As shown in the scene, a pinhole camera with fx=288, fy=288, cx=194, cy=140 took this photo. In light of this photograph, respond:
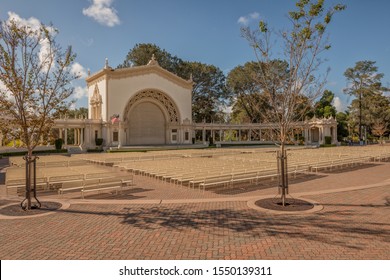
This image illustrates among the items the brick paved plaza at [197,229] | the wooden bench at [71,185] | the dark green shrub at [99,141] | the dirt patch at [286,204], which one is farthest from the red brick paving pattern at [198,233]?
the dark green shrub at [99,141]

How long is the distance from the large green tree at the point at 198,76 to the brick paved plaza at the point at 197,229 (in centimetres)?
6381

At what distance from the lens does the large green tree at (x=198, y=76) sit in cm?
7308

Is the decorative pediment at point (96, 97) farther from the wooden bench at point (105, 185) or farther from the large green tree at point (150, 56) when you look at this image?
the wooden bench at point (105, 185)

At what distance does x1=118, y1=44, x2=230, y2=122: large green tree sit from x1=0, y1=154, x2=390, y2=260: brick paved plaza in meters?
63.8

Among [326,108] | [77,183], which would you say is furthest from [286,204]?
[326,108]

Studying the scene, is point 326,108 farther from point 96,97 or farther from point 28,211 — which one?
point 28,211

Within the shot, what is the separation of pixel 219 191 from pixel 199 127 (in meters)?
54.2

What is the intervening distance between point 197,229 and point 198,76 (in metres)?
72.3

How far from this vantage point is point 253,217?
9531 millimetres

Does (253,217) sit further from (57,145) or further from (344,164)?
(57,145)

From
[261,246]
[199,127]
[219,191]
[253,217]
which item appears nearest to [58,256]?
[261,246]

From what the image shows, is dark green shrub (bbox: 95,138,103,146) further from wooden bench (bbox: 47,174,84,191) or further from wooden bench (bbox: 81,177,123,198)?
wooden bench (bbox: 81,177,123,198)

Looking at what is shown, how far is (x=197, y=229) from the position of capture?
8.29 metres

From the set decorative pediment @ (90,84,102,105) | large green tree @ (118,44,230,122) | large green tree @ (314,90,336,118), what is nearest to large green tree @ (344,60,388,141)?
large green tree @ (314,90,336,118)
